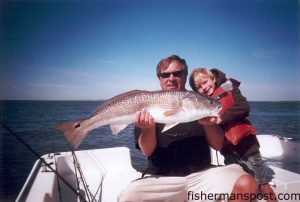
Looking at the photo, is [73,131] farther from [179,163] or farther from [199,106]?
[199,106]

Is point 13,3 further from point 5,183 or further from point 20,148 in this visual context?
point 20,148

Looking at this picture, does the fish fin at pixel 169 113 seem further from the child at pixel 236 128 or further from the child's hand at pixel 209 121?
the child at pixel 236 128

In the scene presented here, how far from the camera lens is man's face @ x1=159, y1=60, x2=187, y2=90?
3629 millimetres

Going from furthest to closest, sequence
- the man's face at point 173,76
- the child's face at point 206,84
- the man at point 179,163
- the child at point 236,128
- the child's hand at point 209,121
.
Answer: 1. the child's face at point 206,84
2. the child at point 236,128
3. the man's face at point 173,76
4. the child's hand at point 209,121
5. the man at point 179,163

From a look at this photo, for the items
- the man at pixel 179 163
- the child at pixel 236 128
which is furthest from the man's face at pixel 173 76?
the child at pixel 236 128

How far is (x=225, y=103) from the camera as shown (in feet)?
13.3

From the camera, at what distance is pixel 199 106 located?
3.32 meters

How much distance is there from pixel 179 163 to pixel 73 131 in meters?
1.58

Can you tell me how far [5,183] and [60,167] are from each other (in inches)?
424

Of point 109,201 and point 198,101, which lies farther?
point 109,201

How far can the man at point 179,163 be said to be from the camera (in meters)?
2.98

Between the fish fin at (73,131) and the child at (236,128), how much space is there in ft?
6.84

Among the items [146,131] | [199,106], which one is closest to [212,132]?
[199,106]

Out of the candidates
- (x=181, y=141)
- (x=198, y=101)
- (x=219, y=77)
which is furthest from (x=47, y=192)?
(x=219, y=77)
